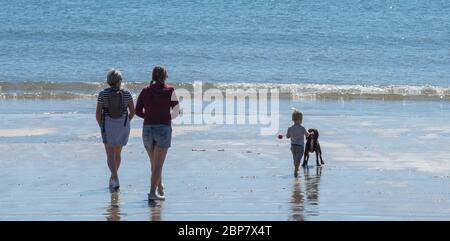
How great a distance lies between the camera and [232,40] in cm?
4619

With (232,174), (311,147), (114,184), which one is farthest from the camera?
(311,147)

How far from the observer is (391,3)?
2406 inches

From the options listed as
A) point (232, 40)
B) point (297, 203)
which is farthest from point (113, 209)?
point (232, 40)

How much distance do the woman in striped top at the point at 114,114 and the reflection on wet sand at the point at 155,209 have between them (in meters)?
1.08

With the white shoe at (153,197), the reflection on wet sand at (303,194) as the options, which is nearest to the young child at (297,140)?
the reflection on wet sand at (303,194)

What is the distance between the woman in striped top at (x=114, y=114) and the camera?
1141 cm

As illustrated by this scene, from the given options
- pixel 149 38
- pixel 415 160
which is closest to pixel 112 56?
pixel 149 38

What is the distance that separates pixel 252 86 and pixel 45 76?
6.92 m

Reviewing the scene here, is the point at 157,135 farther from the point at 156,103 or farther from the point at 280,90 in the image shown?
the point at 280,90

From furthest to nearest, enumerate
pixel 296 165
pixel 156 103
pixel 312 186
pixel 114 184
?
pixel 296 165 < pixel 312 186 < pixel 114 184 < pixel 156 103

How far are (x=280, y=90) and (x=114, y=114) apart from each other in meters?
19.7

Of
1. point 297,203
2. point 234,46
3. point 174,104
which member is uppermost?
point 234,46

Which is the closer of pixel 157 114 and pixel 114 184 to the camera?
pixel 157 114
